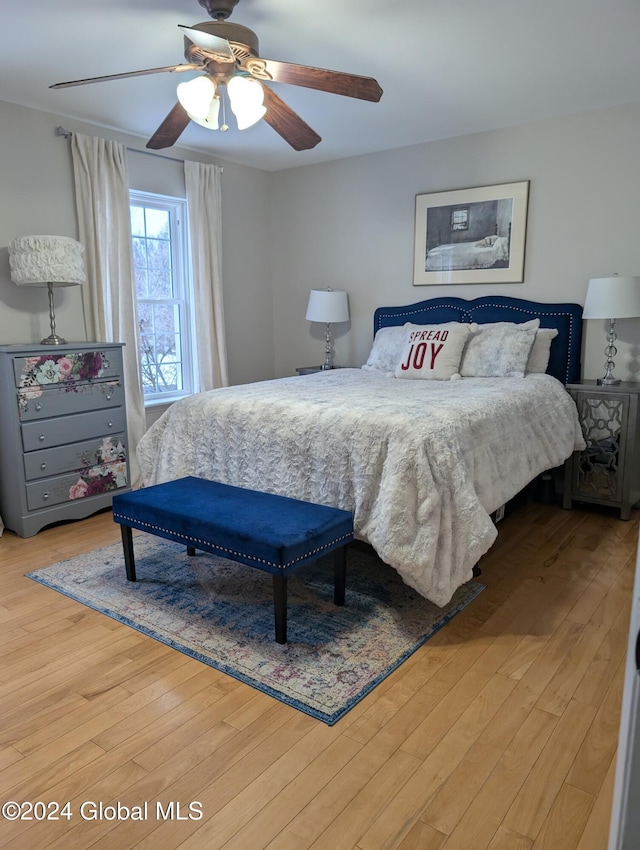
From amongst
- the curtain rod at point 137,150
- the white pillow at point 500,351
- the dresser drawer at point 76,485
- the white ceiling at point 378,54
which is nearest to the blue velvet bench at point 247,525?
the dresser drawer at point 76,485

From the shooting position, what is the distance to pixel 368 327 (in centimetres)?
498

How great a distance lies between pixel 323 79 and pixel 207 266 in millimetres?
2532

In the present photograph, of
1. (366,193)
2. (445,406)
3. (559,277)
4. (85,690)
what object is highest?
(366,193)

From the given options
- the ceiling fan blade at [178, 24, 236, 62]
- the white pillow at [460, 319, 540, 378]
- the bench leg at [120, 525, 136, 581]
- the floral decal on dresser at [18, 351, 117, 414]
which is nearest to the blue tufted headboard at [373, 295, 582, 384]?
the white pillow at [460, 319, 540, 378]

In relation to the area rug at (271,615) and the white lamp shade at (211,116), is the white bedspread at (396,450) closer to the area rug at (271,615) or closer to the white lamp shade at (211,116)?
the area rug at (271,615)

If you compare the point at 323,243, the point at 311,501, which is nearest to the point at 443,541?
the point at 311,501

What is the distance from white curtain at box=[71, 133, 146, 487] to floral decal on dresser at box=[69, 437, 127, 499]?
16.6 inches

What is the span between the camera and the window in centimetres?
449

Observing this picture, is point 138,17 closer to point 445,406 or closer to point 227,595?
point 445,406

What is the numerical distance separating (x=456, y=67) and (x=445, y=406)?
1.77 metres

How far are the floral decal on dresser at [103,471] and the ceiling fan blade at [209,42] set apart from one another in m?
2.38

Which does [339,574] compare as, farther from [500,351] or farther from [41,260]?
[41,260]

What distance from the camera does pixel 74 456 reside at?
3.62m

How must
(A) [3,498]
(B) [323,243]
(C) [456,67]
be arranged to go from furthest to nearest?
(B) [323,243]
(A) [3,498]
(C) [456,67]
